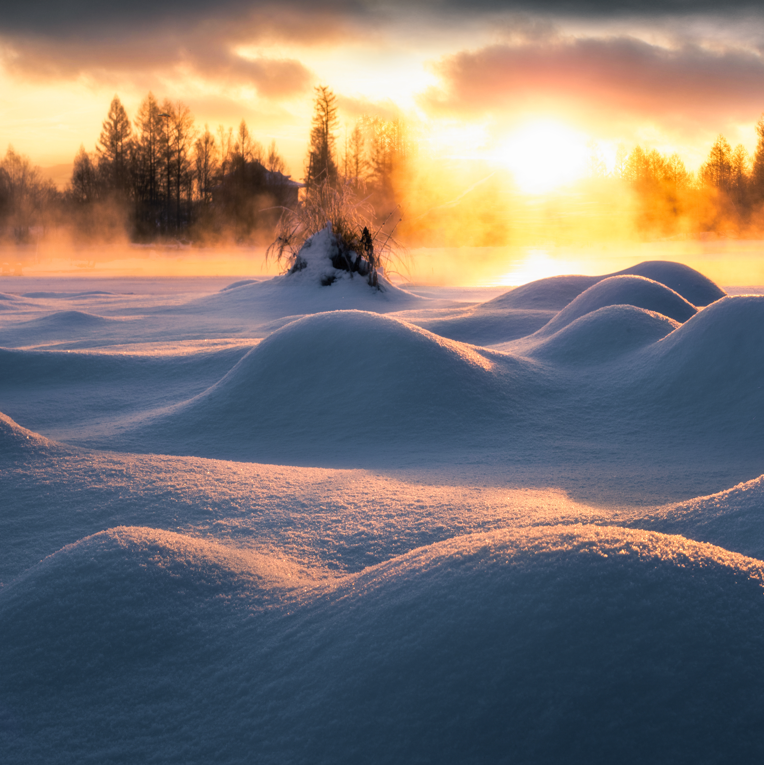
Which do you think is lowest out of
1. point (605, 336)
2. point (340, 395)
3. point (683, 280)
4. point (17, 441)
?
point (17, 441)

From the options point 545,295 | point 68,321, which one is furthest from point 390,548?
point 68,321

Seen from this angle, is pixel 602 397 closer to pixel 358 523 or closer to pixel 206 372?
pixel 358 523

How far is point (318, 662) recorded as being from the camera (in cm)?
104

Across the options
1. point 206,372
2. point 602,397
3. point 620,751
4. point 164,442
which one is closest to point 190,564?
point 620,751

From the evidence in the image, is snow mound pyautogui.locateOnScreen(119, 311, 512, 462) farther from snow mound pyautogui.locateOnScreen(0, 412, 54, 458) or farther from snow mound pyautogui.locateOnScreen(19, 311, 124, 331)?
snow mound pyautogui.locateOnScreen(19, 311, 124, 331)

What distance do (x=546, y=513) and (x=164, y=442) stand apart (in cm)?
175

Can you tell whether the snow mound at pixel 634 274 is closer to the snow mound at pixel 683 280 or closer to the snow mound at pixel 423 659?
the snow mound at pixel 683 280

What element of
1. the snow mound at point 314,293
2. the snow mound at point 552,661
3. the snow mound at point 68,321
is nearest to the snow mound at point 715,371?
the snow mound at point 552,661

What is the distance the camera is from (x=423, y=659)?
0.96 m

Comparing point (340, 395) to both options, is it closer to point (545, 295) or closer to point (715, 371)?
point (715, 371)

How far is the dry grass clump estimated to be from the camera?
7637mm

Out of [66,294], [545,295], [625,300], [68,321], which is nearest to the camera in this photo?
[625,300]

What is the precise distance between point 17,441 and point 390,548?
1.66 meters

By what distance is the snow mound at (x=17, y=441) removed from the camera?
2402 millimetres
